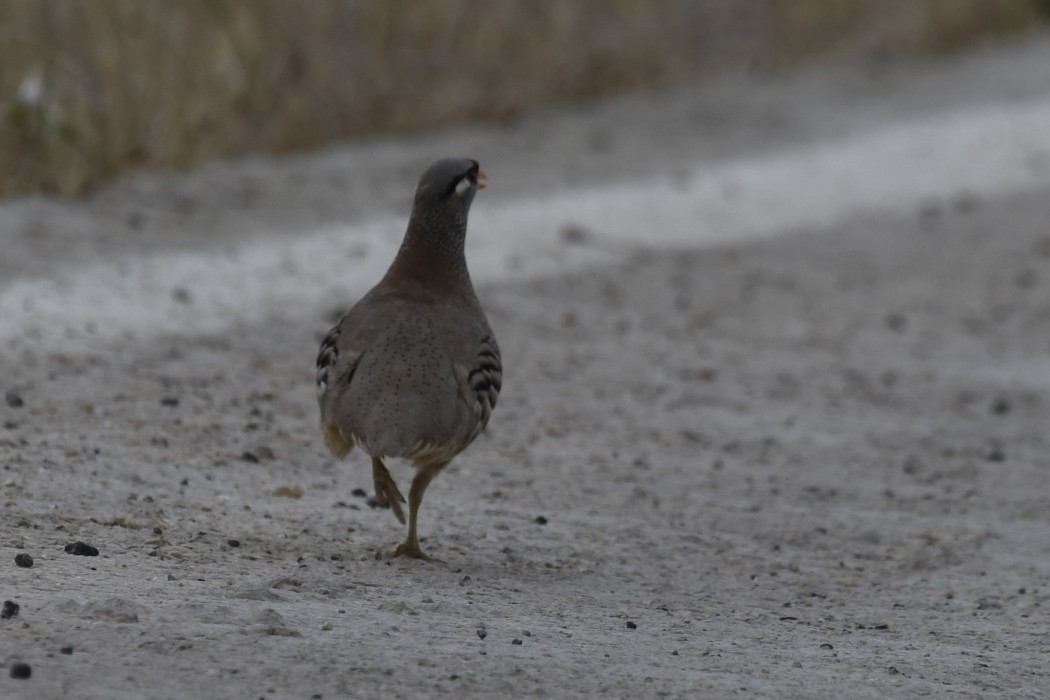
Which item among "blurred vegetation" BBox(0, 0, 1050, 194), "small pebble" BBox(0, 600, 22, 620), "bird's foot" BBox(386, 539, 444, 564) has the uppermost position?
"blurred vegetation" BBox(0, 0, 1050, 194)

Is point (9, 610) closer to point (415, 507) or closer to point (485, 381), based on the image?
point (415, 507)

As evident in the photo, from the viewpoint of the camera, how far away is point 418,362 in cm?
457

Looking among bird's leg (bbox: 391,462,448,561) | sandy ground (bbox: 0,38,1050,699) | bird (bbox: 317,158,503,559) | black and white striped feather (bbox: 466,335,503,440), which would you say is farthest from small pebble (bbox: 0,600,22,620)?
black and white striped feather (bbox: 466,335,503,440)

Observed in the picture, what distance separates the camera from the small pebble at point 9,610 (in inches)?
146

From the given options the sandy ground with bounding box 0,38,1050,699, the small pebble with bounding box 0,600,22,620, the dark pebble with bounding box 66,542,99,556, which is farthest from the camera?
the dark pebble with bounding box 66,542,99,556

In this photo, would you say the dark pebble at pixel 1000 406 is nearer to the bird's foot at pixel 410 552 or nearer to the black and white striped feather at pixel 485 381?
the black and white striped feather at pixel 485 381

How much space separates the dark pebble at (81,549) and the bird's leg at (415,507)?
78cm

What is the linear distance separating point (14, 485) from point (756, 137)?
27.3 ft

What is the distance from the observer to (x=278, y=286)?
776cm

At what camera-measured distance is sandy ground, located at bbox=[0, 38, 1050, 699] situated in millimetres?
3854

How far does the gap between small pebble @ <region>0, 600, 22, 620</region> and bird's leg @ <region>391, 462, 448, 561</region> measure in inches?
44.5

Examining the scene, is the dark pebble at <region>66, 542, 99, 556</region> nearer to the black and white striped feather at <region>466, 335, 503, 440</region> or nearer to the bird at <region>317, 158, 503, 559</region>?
the bird at <region>317, 158, 503, 559</region>

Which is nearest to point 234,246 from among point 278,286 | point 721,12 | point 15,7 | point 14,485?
point 278,286

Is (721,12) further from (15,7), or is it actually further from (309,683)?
(309,683)
